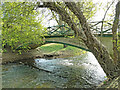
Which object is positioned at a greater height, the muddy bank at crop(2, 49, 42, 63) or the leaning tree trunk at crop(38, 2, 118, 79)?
the leaning tree trunk at crop(38, 2, 118, 79)

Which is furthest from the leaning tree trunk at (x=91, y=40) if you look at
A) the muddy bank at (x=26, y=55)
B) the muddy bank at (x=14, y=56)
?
the muddy bank at (x=14, y=56)

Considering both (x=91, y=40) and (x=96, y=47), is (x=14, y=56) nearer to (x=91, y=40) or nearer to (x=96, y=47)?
(x=91, y=40)

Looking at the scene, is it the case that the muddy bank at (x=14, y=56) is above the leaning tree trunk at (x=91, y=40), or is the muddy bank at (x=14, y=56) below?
below

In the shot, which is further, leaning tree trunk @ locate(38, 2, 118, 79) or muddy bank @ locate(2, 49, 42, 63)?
muddy bank @ locate(2, 49, 42, 63)

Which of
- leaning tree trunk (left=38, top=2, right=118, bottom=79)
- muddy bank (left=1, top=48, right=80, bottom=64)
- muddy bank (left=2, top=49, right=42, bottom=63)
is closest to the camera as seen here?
leaning tree trunk (left=38, top=2, right=118, bottom=79)

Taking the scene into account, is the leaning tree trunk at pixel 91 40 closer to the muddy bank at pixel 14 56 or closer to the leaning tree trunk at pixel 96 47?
the leaning tree trunk at pixel 96 47

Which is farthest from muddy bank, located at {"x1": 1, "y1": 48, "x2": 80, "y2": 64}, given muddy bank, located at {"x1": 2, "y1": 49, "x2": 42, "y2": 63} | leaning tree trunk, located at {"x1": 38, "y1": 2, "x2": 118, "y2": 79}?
leaning tree trunk, located at {"x1": 38, "y1": 2, "x2": 118, "y2": 79}

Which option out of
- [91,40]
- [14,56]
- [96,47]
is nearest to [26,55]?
[14,56]

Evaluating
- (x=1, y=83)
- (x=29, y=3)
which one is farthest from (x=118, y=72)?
(x=1, y=83)

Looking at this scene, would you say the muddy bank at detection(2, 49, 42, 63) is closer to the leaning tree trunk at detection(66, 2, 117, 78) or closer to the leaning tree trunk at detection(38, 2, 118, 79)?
the leaning tree trunk at detection(38, 2, 118, 79)

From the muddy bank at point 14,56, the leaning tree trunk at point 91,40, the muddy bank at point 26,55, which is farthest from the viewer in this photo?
the muddy bank at point 26,55

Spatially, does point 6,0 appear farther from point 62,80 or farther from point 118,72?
point 118,72

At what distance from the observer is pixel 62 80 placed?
601 cm

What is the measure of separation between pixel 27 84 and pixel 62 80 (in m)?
2.00
